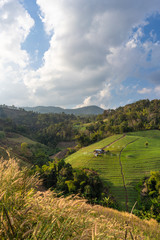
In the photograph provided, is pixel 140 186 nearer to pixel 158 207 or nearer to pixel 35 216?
pixel 158 207

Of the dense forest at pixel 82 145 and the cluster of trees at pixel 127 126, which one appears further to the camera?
the cluster of trees at pixel 127 126

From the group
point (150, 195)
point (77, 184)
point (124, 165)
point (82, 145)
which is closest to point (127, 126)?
point (82, 145)

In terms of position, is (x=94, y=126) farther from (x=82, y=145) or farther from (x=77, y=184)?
(x=77, y=184)

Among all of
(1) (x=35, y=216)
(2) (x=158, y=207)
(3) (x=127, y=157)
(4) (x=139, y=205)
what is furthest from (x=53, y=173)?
(1) (x=35, y=216)

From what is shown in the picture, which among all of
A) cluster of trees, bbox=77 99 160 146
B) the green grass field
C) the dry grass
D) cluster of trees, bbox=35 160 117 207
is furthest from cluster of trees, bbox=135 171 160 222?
cluster of trees, bbox=77 99 160 146

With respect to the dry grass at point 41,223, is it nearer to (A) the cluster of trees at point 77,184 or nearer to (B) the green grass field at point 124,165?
(A) the cluster of trees at point 77,184

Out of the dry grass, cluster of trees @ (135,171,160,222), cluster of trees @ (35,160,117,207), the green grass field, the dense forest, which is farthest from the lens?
the green grass field

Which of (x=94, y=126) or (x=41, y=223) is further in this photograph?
(x=94, y=126)

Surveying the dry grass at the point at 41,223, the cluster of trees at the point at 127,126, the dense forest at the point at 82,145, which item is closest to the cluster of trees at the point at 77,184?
the dense forest at the point at 82,145

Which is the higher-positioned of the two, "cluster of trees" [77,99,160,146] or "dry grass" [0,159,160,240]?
"cluster of trees" [77,99,160,146]

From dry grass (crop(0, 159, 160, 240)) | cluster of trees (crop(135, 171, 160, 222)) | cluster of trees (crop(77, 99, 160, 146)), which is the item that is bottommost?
cluster of trees (crop(135, 171, 160, 222))

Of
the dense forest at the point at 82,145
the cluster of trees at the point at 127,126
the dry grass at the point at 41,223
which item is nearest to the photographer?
the dry grass at the point at 41,223

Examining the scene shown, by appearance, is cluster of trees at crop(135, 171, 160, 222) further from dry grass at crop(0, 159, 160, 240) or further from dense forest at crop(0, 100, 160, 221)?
dry grass at crop(0, 159, 160, 240)

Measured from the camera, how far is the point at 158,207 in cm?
1864
